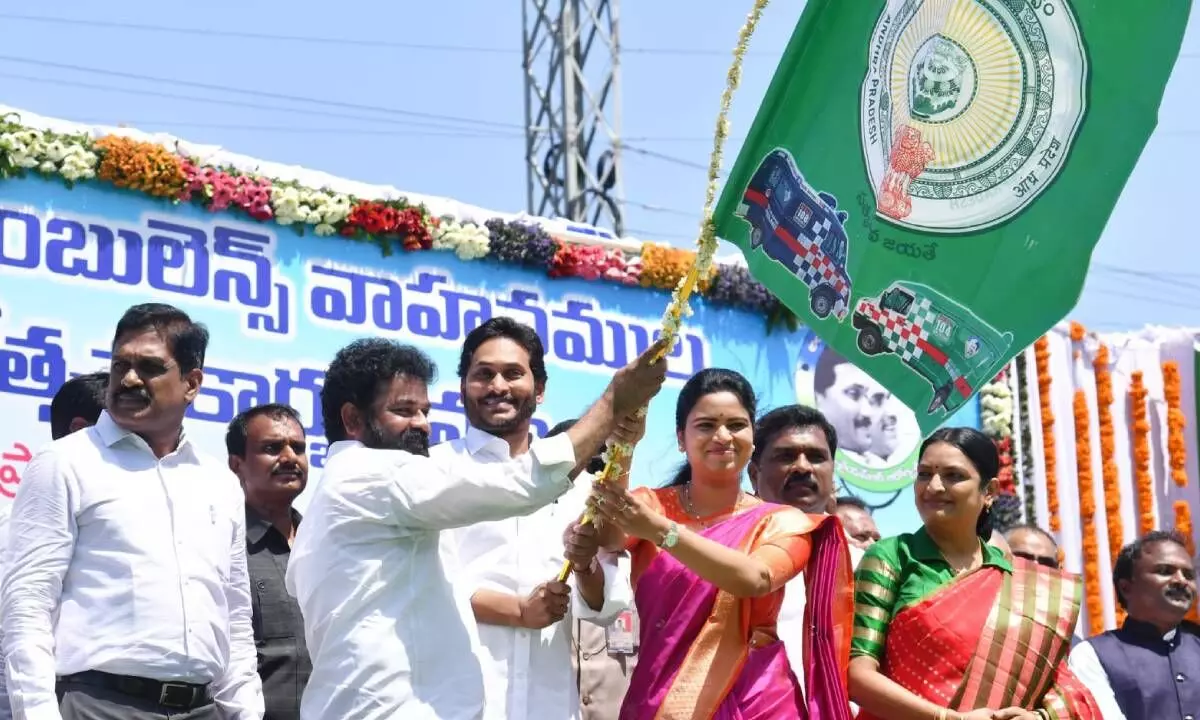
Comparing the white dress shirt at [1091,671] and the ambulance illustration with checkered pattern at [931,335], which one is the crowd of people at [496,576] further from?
the white dress shirt at [1091,671]

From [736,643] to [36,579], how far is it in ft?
5.25

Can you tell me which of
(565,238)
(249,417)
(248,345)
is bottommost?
(249,417)

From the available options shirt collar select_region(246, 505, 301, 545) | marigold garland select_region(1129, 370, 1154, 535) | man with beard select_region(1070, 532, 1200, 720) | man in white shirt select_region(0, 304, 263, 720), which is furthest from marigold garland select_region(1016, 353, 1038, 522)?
man in white shirt select_region(0, 304, 263, 720)

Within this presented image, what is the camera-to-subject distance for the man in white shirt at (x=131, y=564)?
3.62 meters

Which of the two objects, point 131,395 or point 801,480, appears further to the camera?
point 801,480

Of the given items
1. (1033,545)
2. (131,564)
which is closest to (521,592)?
(131,564)

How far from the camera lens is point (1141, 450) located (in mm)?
10102

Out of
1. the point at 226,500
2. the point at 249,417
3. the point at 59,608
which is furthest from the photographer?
the point at 249,417

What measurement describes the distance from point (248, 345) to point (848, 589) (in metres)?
3.40

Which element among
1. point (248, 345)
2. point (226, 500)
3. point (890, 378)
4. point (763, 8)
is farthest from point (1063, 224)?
point (248, 345)

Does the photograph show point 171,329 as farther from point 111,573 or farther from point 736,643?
point 736,643

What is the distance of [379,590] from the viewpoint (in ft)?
11.2

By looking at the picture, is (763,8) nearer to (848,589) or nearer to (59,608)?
(848,589)

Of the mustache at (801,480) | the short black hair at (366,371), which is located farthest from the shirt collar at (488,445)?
the mustache at (801,480)
